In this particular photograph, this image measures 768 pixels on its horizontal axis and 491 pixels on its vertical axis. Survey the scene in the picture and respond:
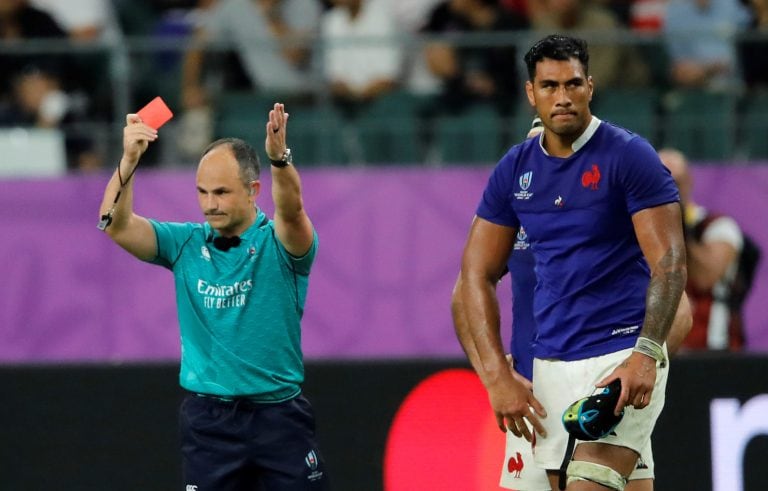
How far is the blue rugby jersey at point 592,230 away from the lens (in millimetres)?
5234

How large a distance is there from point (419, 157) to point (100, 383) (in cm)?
388

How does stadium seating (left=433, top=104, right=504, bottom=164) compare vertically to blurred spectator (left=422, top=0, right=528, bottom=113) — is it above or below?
below

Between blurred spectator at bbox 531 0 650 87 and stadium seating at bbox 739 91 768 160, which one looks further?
blurred spectator at bbox 531 0 650 87

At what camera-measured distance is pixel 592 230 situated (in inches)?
208

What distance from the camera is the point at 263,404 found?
5.93 metres

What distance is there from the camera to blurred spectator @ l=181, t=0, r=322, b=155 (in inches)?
418

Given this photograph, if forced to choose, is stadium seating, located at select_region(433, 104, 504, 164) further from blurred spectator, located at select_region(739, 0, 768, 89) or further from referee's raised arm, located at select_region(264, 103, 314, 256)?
referee's raised arm, located at select_region(264, 103, 314, 256)

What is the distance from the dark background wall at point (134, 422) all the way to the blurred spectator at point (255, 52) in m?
3.60

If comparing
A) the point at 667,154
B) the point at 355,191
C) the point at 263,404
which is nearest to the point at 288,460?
the point at 263,404

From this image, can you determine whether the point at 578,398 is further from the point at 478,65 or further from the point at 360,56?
the point at 360,56

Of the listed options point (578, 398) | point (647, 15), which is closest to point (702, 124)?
point (647, 15)

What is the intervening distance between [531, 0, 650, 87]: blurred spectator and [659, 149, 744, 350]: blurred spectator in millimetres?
2083

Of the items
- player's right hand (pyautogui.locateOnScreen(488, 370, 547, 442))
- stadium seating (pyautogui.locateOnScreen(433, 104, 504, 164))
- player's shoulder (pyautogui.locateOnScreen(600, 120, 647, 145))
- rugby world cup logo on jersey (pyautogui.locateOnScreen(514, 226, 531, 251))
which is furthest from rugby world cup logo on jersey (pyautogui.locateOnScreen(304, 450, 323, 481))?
stadium seating (pyautogui.locateOnScreen(433, 104, 504, 164))

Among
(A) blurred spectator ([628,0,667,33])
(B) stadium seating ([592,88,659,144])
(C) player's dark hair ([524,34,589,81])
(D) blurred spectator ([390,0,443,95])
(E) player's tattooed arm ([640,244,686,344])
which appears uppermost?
(A) blurred spectator ([628,0,667,33])
